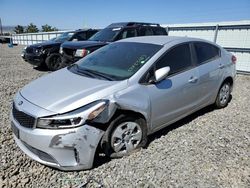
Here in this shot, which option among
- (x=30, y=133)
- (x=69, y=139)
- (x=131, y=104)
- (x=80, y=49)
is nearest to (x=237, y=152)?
(x=131, y=104)

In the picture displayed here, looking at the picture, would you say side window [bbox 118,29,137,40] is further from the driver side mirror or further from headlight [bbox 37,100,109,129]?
headlight [bbox 37,100,109,129]

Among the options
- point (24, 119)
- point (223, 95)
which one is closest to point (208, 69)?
point (223, 95)

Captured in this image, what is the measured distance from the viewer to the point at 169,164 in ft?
10.7

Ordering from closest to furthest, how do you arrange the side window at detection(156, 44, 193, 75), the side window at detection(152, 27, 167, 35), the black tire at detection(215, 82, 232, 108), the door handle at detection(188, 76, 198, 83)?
the side window at detection(156, 44, 193, 75) < the door handle at detection(188, 76, 198, 83) < the black tire at detection(215, 82, 232, 108) < the side window at detection(152, 27, 167, 35)

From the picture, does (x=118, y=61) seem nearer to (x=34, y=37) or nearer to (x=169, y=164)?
(x=169, y=164)

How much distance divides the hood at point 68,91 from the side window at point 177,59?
826 millimetres

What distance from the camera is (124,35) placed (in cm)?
837

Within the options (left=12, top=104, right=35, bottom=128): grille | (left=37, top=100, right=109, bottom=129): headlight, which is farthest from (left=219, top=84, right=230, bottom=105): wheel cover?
(left=12, top=104, right=35, bottom=128): grille

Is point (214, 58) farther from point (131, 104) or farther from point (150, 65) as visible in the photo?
point (131, 104)

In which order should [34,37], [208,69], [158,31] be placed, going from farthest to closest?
[34,37] → [158,31] → [208,69]

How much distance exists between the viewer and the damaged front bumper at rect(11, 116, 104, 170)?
2.71 m

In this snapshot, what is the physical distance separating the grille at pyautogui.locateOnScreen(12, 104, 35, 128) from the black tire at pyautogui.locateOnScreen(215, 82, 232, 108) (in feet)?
12.4

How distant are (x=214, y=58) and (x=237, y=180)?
256 centimetres

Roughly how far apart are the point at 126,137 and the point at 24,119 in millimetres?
1282
